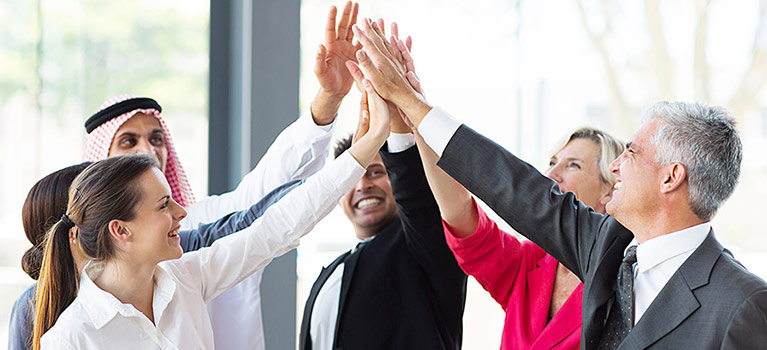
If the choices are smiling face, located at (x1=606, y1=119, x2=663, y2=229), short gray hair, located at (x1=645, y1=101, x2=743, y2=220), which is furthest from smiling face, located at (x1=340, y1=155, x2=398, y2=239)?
short gray hair, located at (x1=645, y1=101, x2=743, y2=220)

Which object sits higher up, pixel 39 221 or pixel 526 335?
pixel 39 221

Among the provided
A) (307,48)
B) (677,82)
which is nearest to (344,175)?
(307,48)

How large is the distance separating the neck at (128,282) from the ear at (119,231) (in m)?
0.06

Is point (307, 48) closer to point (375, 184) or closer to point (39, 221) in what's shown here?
point (375, 184)

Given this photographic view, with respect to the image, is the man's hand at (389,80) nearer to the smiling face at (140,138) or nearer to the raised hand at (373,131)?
the raised hand at (373,131)

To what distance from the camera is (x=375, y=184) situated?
2.46 metres

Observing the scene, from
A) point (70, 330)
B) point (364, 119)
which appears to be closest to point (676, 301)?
point (364, 119)

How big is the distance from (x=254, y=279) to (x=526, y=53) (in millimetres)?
2860

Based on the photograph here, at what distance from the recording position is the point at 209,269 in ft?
6.29

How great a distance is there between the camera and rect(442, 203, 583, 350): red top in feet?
6.04

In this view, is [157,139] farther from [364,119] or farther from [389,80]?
[389,80]

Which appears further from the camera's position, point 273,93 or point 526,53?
point 526,53

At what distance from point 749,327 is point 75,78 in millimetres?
2666

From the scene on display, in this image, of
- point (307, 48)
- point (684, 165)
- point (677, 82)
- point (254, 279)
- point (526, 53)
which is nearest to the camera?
point (684, 165)
